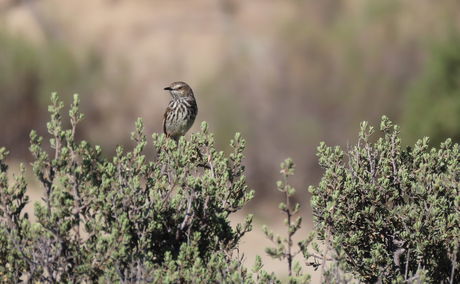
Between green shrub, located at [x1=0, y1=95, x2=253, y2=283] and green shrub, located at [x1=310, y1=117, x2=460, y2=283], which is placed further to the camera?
green shrub, located at [x1=310, y1=117, x2=460, y2=283]

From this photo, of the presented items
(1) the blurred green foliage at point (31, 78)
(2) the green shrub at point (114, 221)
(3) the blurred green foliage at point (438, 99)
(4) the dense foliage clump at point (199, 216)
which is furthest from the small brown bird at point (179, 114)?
(1) the blurred green foliage at point (31, 78)

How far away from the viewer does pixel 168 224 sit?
473 centimetres

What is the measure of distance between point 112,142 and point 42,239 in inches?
751

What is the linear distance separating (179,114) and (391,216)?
3485mm

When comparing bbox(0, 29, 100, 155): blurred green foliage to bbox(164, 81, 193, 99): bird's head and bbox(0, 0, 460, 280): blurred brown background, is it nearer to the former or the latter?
bbox(0, 0, 460, 280): blurred brown background

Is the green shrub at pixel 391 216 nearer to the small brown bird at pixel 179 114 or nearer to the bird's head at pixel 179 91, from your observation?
the small brown bird at pixel 179 114

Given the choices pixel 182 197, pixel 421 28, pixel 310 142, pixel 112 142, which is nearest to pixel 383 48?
pixel 421 28

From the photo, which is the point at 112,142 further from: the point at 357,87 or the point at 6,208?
the point at 6,208

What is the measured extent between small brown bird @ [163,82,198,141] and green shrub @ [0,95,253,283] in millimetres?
3072

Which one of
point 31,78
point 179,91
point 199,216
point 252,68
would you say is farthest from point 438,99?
point 199,216

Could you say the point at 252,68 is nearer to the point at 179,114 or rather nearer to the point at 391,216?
the point at 179,114

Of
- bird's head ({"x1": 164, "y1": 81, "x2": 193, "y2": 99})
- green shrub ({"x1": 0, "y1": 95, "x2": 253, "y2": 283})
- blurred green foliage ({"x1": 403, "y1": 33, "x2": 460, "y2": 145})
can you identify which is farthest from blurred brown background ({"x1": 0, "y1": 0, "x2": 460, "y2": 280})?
green shrub ({"x1": 0, "y1": 95, "x2": 253, "y2": 283})

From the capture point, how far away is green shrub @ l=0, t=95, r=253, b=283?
4.22 metres

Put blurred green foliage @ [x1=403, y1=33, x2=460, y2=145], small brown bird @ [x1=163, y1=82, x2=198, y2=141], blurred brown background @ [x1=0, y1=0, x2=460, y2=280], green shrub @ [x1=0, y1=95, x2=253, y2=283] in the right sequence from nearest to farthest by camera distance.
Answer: green shrub @ [x1=0, y1=95, x2=253, y2=283] < small brown bird @ [x1=163, y1=82, x2=198, y2=141] < blurred green foliage @ [x1=403, y1=33, x2=460, y2=145] < blurred brown background @ [x1=0, y1=0, x2=460, y2=280]
